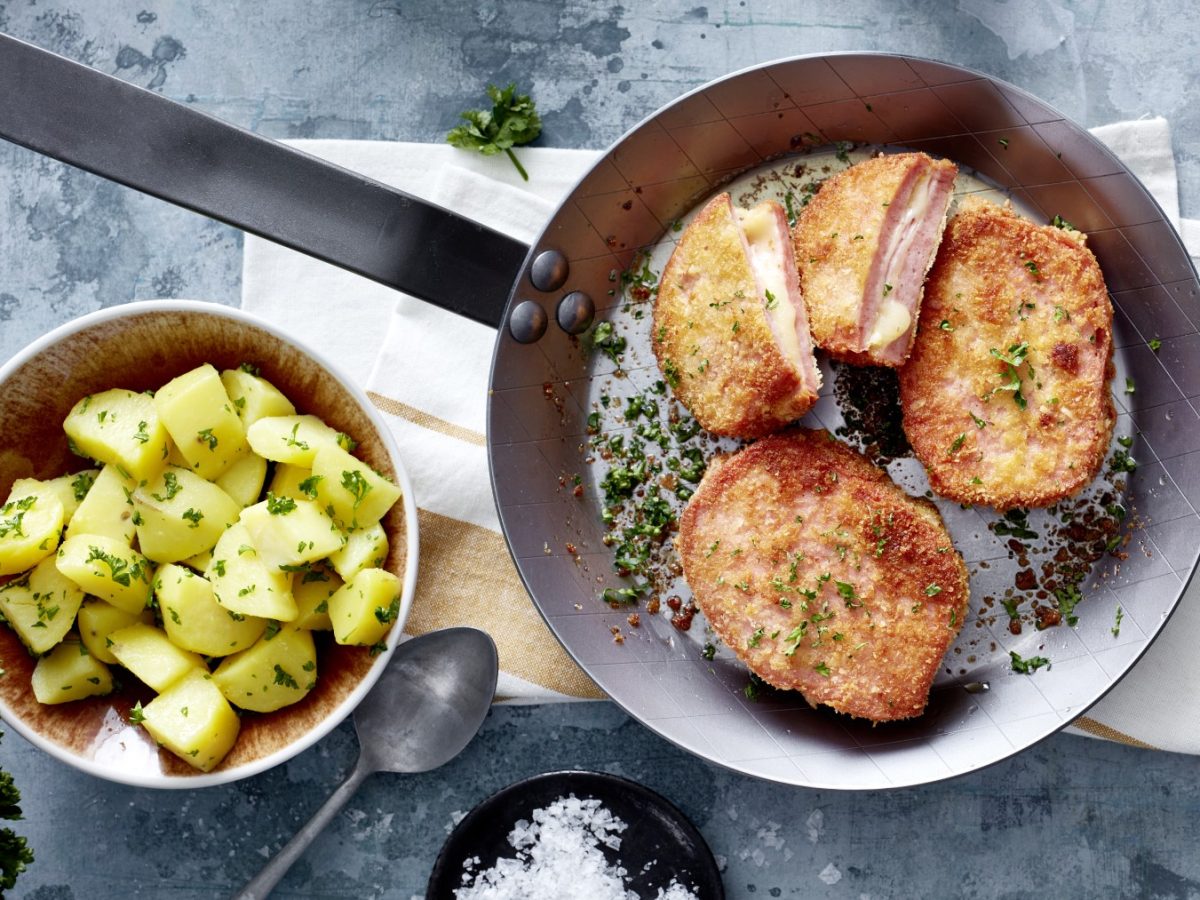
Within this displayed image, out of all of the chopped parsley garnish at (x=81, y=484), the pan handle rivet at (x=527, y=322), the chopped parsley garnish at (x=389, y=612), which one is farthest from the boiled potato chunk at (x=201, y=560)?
the pan handle rivet at (x=527, y=322)

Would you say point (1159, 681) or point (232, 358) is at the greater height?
point (232, 358)

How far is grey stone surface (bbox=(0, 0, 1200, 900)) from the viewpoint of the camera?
322 centimetres

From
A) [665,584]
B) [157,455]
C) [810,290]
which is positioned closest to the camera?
[157,455]

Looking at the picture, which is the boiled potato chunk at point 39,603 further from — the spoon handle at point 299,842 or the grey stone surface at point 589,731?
the spoon handle at point 299,842

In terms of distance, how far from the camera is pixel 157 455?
273 centimetres

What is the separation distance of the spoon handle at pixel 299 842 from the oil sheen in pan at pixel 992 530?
1097 millimetres

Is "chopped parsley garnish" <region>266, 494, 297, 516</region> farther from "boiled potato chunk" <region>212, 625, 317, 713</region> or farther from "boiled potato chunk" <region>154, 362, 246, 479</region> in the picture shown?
"boiled potato chunk" <region>212, 625, 317, 713</region>

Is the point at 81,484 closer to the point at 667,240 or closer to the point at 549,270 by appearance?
the point at 549,270

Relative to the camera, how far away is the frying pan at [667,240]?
2738 millimetres

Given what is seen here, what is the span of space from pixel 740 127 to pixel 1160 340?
136cm

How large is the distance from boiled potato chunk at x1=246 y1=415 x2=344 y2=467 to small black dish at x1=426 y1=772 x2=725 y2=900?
118 centimetres

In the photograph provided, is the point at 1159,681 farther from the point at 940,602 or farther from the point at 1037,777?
the point at 940,602

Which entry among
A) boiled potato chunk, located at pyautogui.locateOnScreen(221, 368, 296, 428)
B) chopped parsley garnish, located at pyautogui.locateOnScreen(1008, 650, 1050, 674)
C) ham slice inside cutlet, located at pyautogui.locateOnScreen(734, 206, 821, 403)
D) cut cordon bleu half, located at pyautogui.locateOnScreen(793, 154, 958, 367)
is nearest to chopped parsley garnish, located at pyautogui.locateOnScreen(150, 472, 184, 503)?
boiled potato chunk, located at pyautogui.locateOnScreen(221, 368, 296, 428)

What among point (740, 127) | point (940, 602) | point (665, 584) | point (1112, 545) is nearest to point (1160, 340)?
point (1112, 545)
